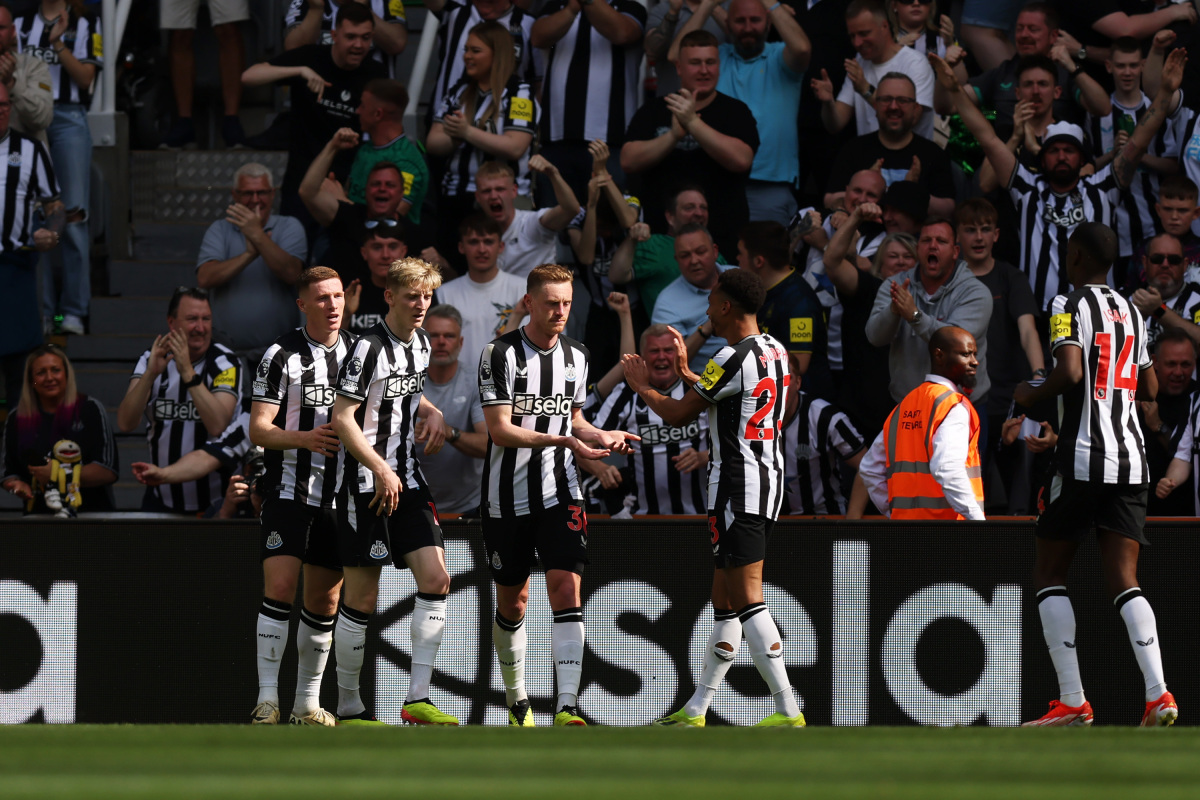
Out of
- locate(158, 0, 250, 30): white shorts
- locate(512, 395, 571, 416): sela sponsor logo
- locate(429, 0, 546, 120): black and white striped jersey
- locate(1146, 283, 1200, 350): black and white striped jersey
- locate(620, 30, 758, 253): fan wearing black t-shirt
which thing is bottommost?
locate(512, 395, 571, 416): sela sponsor logo

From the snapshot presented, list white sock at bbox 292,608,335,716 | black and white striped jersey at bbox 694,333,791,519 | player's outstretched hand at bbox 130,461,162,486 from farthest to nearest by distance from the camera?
player's outstretched hand at bbox 130,461,162,486, white sock at bbox 292,608,335,716, black and white striped jersey at bbox 694,333,791,519

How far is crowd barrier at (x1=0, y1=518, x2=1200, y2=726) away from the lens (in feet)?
25.7

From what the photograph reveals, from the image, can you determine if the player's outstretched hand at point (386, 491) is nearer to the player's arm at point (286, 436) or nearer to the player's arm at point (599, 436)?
the player's arm at point (286, 436)

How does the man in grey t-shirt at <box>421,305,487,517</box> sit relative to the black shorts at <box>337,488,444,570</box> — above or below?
above

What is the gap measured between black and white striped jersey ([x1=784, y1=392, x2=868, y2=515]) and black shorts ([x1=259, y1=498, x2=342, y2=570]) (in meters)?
2.88

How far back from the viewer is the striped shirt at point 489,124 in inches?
432

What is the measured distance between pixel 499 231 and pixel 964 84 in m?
3.29

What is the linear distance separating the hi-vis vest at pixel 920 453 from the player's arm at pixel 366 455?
101 inches

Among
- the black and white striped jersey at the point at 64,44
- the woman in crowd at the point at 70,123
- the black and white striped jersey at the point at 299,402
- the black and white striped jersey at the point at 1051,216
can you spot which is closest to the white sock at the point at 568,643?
the black and white striped jersey at the point at 299,402

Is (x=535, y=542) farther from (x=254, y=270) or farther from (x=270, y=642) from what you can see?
(x=254, y=270)

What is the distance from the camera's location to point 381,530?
7.21 m

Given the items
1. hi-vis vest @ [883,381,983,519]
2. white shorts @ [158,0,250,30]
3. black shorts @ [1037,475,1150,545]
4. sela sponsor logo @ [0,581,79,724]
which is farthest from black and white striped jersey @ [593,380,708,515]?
white shorts @ [158,0,250,30]

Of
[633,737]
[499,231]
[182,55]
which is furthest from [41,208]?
[633,737]

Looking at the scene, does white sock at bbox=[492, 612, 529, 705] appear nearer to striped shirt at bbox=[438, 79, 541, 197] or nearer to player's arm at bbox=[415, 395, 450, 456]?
player's arm at bbox=[415, 395, 450, 456]
